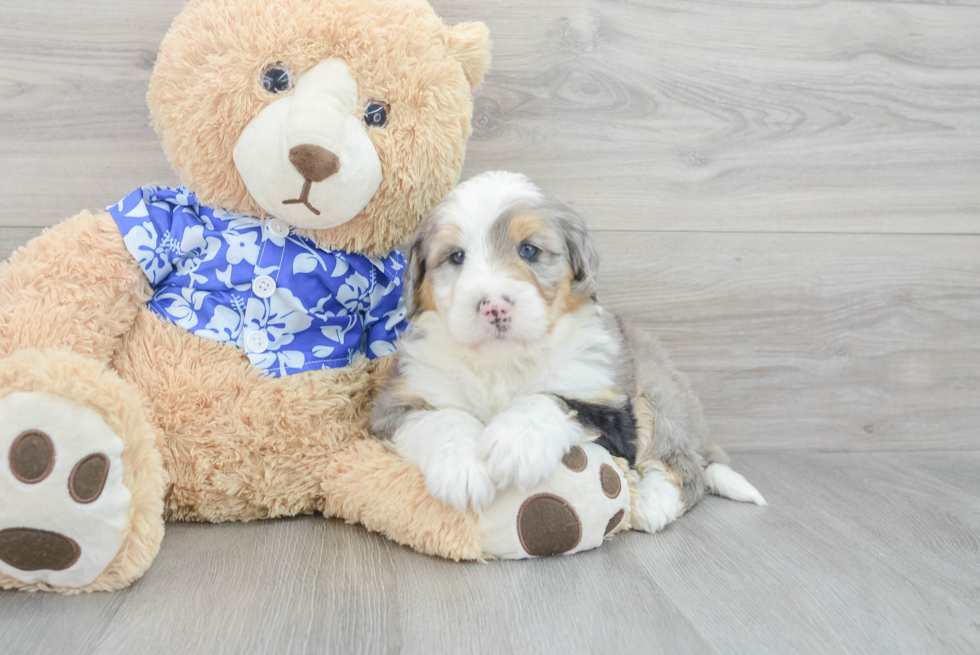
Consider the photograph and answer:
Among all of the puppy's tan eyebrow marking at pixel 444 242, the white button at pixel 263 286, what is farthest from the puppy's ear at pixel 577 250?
the white button at pixel 263 286

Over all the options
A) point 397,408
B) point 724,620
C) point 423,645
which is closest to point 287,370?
point 397,408

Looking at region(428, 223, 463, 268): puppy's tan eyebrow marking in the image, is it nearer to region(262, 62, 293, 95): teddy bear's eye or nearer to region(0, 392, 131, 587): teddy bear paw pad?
region(262, 62, 293, 95): teddy bear's eye

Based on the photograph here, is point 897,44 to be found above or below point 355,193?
above

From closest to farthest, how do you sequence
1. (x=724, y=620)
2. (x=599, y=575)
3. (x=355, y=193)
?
(x=724, y=620), (x=599, y=575), (x=355, y=193)

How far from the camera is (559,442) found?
4.63 ft

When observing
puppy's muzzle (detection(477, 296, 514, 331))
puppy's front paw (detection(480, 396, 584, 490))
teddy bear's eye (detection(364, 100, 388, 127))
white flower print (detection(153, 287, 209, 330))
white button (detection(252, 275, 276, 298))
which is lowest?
puppy's front paw (detection(480, 396, 584, 490))

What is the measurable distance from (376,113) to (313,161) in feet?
0.67

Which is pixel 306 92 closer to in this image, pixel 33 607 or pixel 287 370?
pixel 287 370

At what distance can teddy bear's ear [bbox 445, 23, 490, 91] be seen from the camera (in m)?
1.62

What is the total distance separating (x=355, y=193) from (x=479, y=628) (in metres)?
0.90

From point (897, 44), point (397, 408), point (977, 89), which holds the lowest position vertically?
point (397, 408)

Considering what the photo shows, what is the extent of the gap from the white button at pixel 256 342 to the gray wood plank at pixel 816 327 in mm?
1086

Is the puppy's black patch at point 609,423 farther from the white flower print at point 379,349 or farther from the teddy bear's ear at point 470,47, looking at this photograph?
the teddy bear's ear at point 470,47

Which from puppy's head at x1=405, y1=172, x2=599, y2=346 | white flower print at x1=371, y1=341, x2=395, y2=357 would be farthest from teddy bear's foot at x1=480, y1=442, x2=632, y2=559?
white flower print at x1=371, y1=341, x2=395, y2=357
